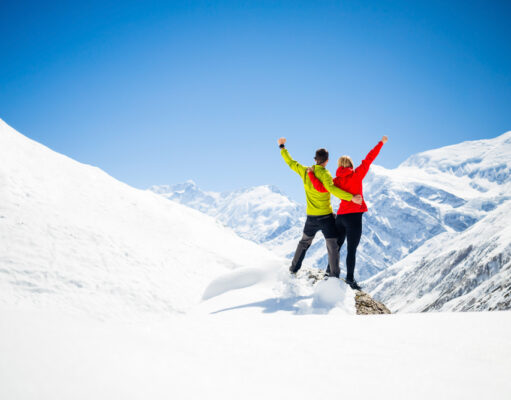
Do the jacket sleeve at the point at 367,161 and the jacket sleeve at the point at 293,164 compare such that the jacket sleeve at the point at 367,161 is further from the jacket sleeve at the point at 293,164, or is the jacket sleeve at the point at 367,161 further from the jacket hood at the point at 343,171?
the jacket sleeve at the point at 293,164

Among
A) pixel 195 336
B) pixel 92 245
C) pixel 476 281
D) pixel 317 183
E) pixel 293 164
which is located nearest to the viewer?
pixel 195 336

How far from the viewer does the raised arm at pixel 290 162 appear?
7.07 metres

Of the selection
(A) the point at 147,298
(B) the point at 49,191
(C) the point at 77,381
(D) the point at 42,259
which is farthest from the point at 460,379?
(B) the point at 49,191

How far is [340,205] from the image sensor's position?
677 cm

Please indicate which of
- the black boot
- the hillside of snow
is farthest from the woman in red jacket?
the hillside of snow

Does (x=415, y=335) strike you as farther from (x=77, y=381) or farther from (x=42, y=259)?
(x=42, y=259)

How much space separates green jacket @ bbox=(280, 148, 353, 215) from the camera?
643 centimetres

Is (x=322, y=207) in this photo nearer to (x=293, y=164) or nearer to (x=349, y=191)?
(x=349, y=191)

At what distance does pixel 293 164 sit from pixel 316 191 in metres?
0.94

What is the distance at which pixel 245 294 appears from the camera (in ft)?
24.8

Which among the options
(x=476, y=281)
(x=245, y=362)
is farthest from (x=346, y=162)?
(x=476, y=281)

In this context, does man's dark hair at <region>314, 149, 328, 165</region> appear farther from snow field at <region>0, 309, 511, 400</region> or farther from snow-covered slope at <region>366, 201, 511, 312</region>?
snow-covered slope at <region>366, 201, 511, 312</region>

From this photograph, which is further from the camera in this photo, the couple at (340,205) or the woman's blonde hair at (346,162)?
the woman's blonde hair at (346,162)

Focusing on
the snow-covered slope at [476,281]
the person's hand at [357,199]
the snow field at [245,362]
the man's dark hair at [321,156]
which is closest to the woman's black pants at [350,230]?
the person's hand at [357,199]
